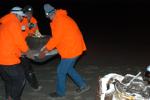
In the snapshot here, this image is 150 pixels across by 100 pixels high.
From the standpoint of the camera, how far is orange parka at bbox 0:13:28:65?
7.16 metres

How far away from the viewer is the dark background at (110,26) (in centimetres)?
1209

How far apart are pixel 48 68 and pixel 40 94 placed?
2.04 m

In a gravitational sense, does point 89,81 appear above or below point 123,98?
below

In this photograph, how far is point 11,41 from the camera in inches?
284

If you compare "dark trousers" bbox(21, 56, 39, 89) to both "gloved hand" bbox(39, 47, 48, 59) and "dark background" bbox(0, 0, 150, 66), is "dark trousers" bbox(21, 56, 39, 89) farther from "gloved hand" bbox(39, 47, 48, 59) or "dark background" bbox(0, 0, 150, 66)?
"dark background" bbox(0, 0, 150, 66)

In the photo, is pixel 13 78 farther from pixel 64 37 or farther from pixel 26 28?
pixel 64 37

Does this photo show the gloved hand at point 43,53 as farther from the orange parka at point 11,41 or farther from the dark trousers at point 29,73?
the dark trousers at point 29,73

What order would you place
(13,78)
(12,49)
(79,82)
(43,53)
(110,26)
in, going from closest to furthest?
(12,49), (13,78), (43,53), (79,82), (110,26)

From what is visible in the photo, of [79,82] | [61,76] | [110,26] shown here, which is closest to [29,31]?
[61,76]

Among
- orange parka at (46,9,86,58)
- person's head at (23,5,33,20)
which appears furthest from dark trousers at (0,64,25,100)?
person's head at (23,5,33,20)

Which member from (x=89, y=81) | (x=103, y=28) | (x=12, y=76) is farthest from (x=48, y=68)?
(x=103, y=28)

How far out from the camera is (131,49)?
42.3 feet

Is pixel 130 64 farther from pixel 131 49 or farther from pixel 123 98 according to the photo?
pixel 123 98

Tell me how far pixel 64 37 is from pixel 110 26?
10.0 m
